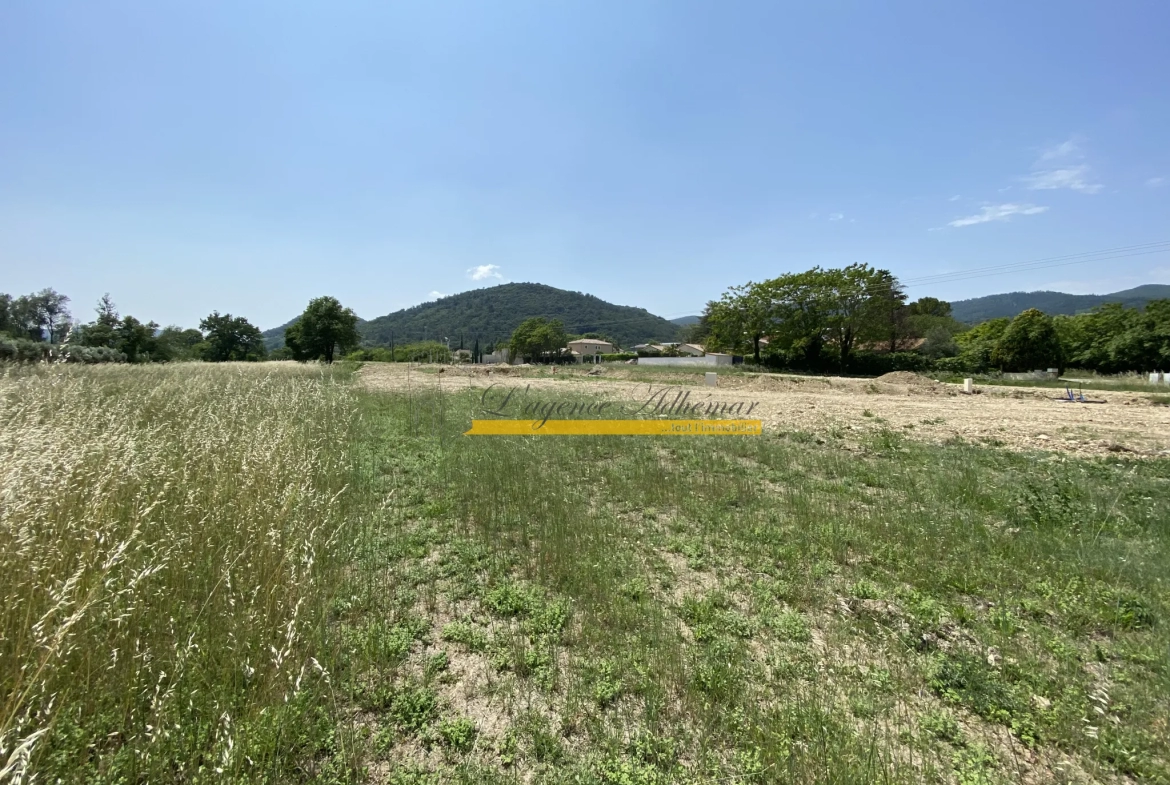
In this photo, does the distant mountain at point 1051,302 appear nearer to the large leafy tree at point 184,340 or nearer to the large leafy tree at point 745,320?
the large leafy tree at point 745,320

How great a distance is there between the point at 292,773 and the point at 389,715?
1.54 feet

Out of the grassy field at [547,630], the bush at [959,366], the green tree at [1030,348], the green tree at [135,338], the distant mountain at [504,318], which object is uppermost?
the distant mountain at [504,318]

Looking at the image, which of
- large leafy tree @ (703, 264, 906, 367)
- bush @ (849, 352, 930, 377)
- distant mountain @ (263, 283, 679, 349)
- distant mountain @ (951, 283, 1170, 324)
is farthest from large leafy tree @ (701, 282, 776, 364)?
distant mountain @ (951, 283, 1170, 324)

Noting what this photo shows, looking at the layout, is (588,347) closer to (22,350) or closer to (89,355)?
(89,355)

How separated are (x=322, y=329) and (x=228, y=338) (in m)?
26.6

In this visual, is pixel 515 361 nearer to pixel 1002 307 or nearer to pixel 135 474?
pixel 135 474

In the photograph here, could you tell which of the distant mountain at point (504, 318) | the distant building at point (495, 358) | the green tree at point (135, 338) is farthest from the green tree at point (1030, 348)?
the distant mountain at point (504, 318)

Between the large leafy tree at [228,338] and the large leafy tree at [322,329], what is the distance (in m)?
18.0

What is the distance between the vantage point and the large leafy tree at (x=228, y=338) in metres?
59.1

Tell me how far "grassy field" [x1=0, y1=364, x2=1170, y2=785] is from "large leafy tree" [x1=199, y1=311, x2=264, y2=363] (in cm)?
6924

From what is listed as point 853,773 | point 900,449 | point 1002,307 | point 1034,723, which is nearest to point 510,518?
point 853,773

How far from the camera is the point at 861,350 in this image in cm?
3941

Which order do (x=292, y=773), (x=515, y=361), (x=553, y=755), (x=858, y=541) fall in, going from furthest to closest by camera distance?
(x=515, y=361)
(x=858, y=541)
(x=553, y=755)
(x=292, y=773)

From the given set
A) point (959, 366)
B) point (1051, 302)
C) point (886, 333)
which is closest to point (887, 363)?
point (886, 333)
